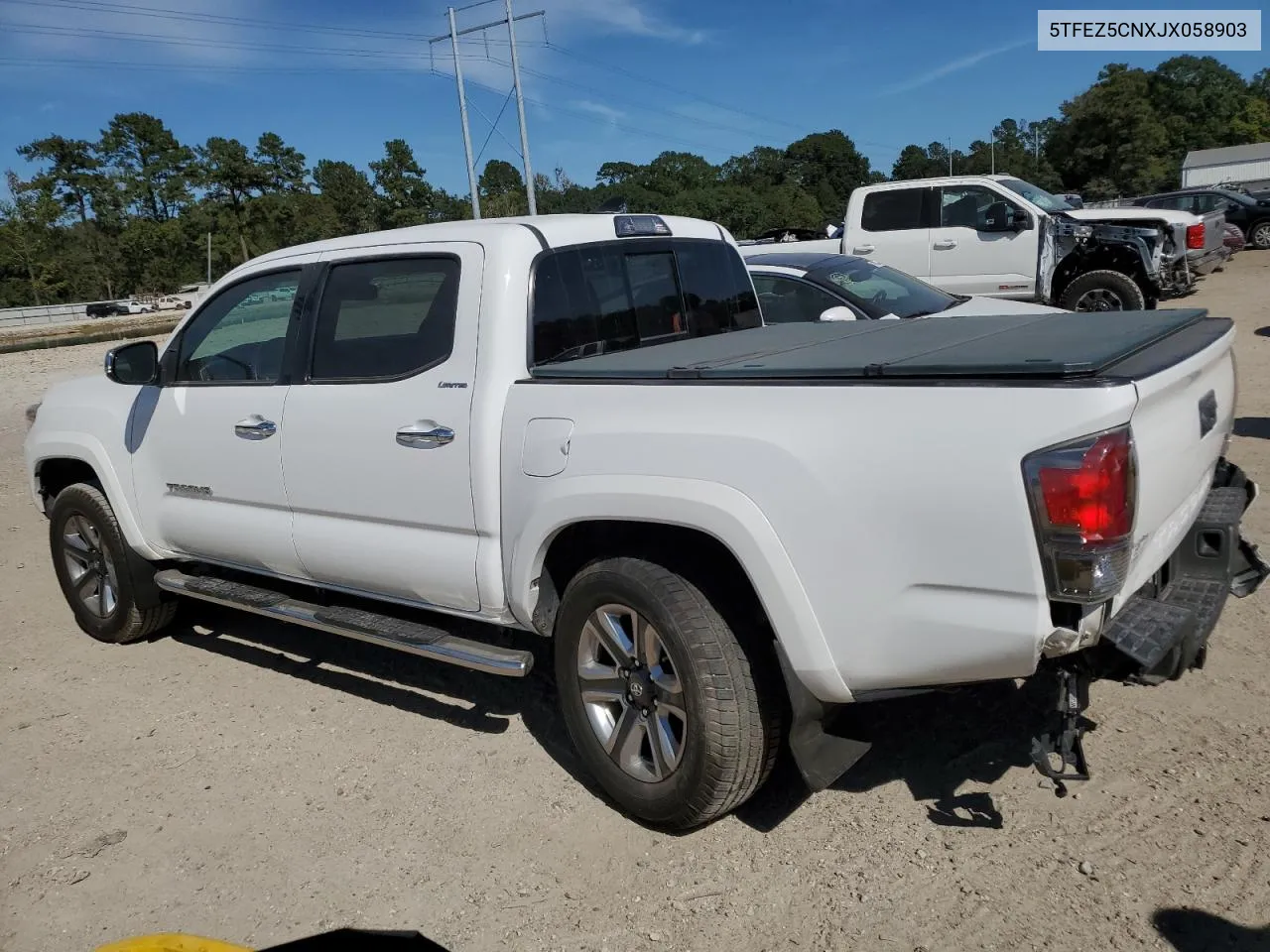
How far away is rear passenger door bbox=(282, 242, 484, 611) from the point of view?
3.65 meters

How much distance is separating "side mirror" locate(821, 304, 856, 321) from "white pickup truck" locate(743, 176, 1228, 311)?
176 inches

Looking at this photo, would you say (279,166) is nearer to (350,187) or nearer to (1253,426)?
(350,187)

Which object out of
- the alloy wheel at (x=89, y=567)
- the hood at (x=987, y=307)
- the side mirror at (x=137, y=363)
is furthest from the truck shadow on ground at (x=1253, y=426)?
the alloy wheel at (x=89, y=567)

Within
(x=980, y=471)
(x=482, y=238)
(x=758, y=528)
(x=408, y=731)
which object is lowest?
(x=408, y=731)

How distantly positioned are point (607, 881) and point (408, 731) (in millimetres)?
1396

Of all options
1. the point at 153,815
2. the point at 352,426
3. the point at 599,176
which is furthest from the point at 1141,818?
the point at 599,176

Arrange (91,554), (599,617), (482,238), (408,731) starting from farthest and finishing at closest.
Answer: (91,554) < (408,731) < (482,238) < (599,617)

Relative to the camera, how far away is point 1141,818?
316cm

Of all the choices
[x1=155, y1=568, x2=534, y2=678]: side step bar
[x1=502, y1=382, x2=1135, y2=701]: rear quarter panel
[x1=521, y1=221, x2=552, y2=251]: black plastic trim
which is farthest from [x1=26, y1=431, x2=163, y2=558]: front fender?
[x1=502, y1=382, x2=1135, y2=701]: rear quarter panel

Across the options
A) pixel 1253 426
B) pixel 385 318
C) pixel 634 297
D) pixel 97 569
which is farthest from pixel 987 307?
pixel 97 569

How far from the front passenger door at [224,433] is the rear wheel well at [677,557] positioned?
4.48 feet

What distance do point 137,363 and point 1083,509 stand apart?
425 cm

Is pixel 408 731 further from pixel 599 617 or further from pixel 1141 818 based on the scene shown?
pixel 1141 818

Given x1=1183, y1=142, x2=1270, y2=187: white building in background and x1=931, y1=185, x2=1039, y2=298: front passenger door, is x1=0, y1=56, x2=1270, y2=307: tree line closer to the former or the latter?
x1=1183, y1=142, x2=1270, y2=187: white building in background
